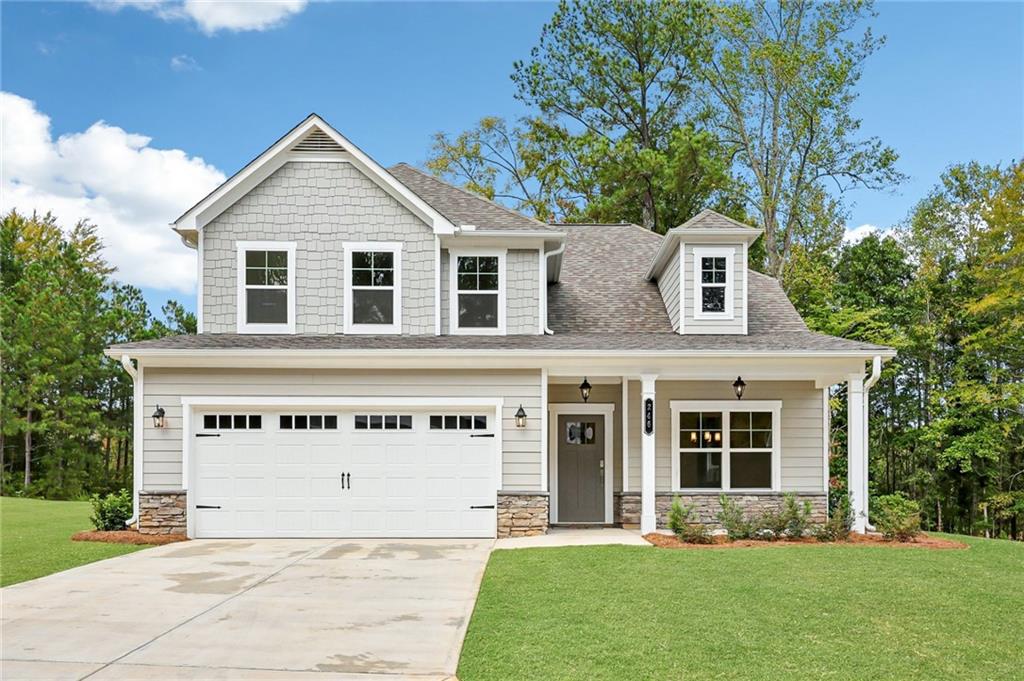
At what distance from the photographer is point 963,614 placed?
25.0ft

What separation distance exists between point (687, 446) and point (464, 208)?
232 inches

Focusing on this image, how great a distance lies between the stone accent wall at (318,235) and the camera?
14062mm

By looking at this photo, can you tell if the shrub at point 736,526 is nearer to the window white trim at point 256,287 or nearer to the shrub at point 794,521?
the shrub at point 794,521

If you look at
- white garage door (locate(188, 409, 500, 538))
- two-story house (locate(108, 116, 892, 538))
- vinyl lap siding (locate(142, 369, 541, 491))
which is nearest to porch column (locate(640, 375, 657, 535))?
two-story house (locate(108, 116, 892, 538))

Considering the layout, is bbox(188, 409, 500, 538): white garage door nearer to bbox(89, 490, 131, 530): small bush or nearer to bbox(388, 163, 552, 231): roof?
bbox(89, 490, 131, 530): small bush

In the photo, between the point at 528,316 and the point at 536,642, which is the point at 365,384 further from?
the point at 536,642

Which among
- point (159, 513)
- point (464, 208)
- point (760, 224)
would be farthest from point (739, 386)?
point (760, 224)

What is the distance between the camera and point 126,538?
12586mm

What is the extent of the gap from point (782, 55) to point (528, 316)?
16347mm

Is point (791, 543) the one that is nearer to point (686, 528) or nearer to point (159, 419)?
point (686, 528)

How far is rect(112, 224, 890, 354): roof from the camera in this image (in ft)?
A: 42.7

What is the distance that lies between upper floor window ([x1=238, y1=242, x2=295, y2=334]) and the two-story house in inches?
1.0

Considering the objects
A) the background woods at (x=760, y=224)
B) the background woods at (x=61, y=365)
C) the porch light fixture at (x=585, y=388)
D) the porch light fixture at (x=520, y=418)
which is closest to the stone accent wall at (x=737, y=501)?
the porch light fixture at (x=585, y=388)

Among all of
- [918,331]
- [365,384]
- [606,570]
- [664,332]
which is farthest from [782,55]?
[606,570]
